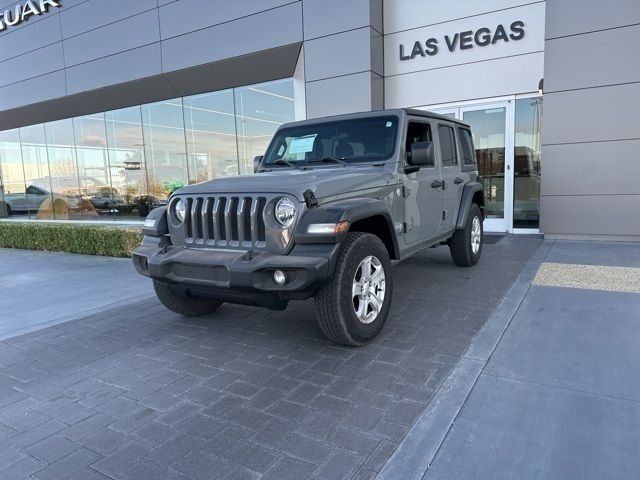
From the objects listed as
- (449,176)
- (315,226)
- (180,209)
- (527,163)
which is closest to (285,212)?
(315,226)

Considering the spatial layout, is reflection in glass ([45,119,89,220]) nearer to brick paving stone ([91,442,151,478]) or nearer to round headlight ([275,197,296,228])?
round headlight ([275,197,296,228])

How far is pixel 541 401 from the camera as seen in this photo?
2.82 meters

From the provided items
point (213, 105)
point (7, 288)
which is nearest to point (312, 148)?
point (7, 288)

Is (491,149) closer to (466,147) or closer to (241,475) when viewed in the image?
(466,147)

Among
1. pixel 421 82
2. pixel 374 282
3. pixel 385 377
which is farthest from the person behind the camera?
pixel 421 82

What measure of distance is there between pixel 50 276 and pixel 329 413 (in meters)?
6.45

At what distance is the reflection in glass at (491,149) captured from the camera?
9.31 meters

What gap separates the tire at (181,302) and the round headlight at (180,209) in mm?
709

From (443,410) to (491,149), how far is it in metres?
7.84

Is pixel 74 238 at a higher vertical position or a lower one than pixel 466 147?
lower

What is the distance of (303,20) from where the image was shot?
10062mm

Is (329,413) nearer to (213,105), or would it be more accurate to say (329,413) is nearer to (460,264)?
(460,264)

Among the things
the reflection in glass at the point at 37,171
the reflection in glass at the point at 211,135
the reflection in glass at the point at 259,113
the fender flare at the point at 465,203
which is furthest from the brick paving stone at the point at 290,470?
the reflection in glass at the point at 37,171

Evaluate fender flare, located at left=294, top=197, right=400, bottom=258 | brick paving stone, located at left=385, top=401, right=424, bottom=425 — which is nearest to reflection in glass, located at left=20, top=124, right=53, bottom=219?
fender flare, located at left=294, top=197, right=400, bottom=258
